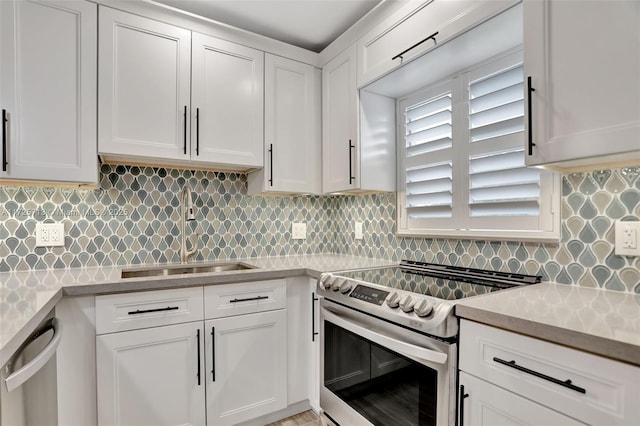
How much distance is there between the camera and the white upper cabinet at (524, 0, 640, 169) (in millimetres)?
990

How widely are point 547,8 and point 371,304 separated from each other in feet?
4.04

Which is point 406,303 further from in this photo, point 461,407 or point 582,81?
point 582,81

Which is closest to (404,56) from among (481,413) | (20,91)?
(481,413)

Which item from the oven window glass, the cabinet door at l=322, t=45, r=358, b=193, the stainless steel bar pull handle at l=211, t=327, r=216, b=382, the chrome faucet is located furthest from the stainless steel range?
the chrome faucet

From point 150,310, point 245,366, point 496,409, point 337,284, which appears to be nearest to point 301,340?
point 245,366

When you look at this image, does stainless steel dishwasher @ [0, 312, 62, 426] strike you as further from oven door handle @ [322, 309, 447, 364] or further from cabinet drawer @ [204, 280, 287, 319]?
oven door handle @ [322, 309, 447, 364]

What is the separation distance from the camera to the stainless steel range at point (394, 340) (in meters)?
1.17

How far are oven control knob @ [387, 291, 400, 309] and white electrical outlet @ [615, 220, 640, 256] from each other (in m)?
0.82

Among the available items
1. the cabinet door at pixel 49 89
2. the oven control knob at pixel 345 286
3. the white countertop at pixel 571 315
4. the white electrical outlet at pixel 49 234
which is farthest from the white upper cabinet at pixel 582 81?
the white electrical outlet at pixel 49 234

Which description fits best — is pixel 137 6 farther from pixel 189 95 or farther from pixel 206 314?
pixel 206 314

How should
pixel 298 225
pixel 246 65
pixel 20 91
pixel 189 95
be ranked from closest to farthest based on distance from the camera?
pixel 20 91
pixel 189 95
pixel 246 65
pixel 298 225

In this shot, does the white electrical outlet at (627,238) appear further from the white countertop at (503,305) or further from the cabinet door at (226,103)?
the cabinet door at (226,103)

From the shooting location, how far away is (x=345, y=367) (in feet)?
5.50

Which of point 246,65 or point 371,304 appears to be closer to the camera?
point 371,304
